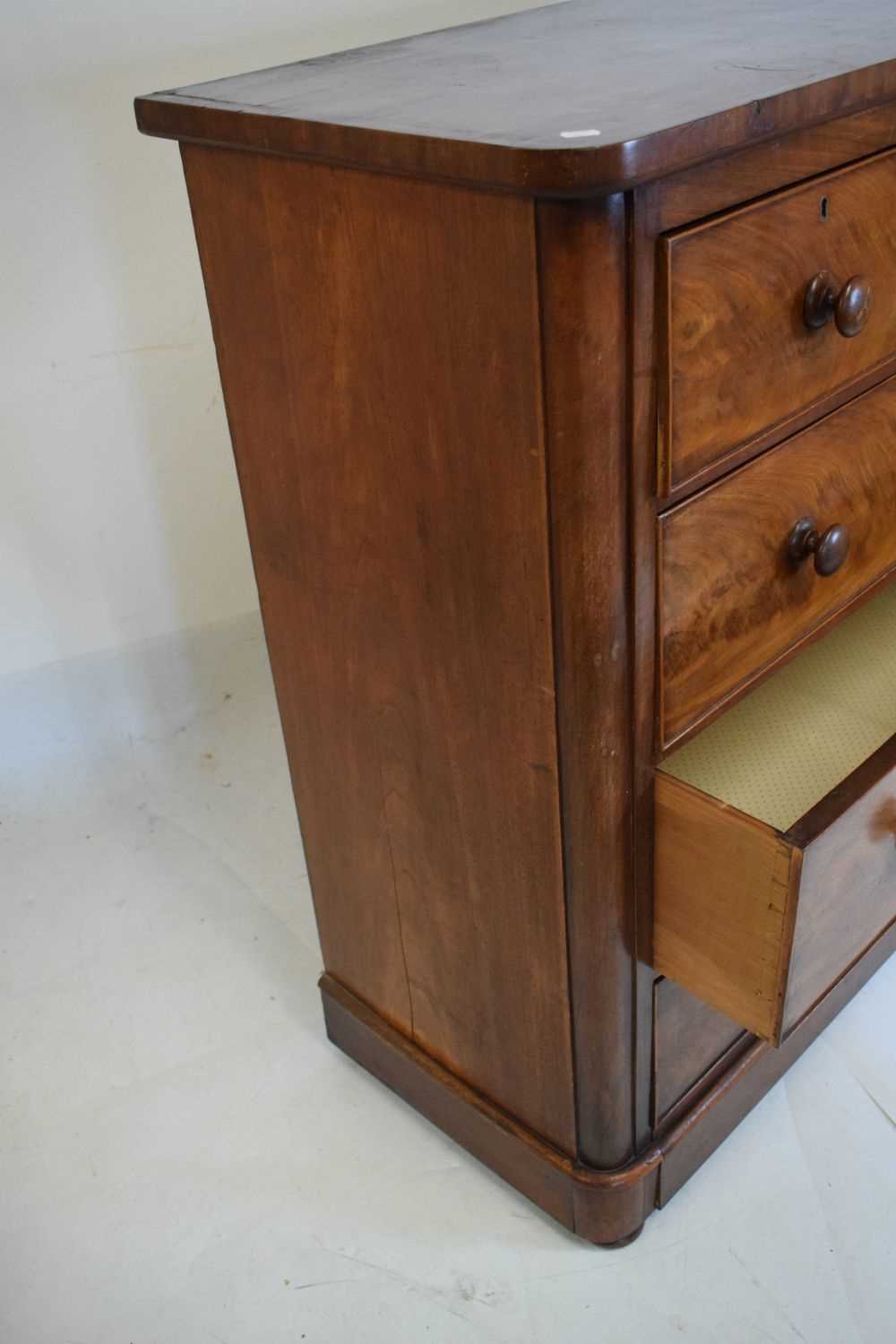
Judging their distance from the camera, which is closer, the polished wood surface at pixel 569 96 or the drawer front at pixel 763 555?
the polished wood surface at pixel 569 96

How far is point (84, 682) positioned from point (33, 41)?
78 cm

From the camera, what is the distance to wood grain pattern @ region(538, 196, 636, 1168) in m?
0.67

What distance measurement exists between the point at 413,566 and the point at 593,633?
150 millimetres

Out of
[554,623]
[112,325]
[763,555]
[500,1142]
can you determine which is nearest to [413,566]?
Answer: [554,623]

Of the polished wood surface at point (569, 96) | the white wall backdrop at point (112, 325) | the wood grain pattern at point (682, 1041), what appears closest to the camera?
the polished wood surface at point (569, 96)

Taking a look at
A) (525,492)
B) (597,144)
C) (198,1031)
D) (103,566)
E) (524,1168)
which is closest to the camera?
(597,144)

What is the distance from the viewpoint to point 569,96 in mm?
763

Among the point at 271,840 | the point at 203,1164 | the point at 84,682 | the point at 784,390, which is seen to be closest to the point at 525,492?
the point at 784,390

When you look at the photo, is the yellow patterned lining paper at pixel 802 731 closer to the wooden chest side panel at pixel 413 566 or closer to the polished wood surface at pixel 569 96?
the wooden chest side panel at pixel 413 566

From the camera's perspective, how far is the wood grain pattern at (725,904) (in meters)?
0.81

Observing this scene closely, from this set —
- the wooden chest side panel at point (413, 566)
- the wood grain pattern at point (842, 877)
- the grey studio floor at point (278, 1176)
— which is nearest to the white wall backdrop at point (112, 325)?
the grey studio floor at point (278, 1176)

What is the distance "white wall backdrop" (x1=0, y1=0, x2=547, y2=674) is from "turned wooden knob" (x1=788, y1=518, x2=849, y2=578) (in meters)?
0.99

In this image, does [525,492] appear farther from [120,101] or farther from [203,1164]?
[120,101]

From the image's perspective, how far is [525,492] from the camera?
29.6 inches
